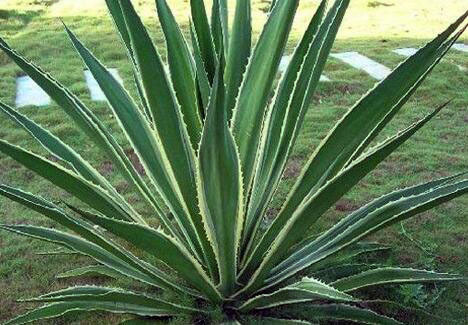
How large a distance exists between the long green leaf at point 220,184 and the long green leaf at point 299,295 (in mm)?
128

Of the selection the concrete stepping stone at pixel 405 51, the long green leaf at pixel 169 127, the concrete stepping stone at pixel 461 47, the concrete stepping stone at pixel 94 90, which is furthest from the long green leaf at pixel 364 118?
the concrete stepping stone at pixel 461 47

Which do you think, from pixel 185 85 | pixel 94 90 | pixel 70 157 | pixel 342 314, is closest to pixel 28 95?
pixel 94 90

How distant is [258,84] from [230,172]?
0.43m

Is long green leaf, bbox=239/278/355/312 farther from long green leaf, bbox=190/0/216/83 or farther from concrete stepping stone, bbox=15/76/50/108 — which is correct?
concrete stepping stone, bbox=15/76/50/108

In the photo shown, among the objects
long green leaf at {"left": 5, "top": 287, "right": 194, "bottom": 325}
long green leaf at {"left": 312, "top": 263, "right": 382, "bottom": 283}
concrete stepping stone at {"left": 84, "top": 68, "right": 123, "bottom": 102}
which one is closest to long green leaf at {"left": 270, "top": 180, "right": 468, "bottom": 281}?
long green leaf at {"left": 312, "top": 263, "right": 382, "bottom": 283}

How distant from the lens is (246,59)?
7.43 ft

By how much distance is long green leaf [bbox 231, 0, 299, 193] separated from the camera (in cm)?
203

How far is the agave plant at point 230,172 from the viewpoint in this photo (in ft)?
5.93

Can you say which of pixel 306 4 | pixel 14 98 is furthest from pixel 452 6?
pixel 14 98

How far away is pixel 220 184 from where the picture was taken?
1.78 metres

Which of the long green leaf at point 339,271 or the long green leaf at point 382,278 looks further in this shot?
the long green leaf at point 339,271

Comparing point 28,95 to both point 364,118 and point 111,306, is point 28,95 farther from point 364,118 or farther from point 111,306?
point 364,118

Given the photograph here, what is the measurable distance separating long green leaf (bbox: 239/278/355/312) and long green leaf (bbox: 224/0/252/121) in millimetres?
590

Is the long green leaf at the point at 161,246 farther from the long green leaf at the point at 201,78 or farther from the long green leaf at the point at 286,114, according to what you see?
the long green leaf at the point at 201,78
